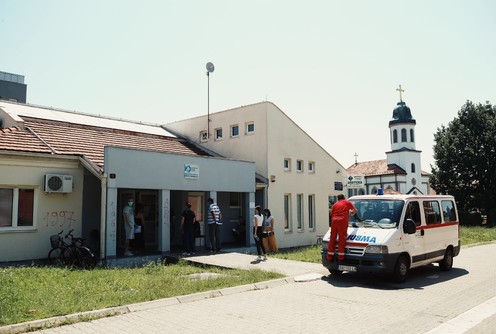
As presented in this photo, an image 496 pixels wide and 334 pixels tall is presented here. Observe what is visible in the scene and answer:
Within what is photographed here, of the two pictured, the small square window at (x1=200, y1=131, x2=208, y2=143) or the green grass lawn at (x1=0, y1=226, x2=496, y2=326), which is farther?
the small square window at (x1=200, y1=131, x2=208, y2=143)

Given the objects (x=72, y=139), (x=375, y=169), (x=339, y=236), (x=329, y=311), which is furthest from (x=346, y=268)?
(x=375, y=169)

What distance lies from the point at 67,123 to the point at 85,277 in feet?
31.0

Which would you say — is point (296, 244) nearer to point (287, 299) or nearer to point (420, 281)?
point (420, 281)

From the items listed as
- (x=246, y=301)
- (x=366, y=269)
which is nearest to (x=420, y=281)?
(x=366, y=269)

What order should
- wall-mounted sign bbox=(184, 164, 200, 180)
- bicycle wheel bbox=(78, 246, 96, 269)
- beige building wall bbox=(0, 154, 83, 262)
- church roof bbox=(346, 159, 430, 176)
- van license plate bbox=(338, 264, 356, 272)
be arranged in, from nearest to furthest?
van license plate bbox=(338, 264, 356, 272) < bicycle wheel bbox=(78, 246, 96, 269) < beige building wall bbox=(0, 154, 83, 262) < wall-mounted sign bbox=(184, 164, 200, 180) < church roof bbox=(346, 159, 430, 176)

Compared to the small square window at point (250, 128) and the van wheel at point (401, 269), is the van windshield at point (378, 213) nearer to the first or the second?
the van wheel at point (401, 269)

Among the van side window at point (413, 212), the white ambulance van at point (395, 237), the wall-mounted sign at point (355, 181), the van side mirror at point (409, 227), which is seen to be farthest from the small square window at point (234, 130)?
the van side mirror at point (409, 227)

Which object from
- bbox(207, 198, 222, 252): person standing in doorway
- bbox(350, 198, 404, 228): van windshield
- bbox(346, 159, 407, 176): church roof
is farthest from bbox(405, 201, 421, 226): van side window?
bbox(346, 159, 407, 176): church roof

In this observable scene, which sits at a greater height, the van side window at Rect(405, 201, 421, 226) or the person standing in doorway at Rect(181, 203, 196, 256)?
the van side window at Rect(405, 201, 421, 226)

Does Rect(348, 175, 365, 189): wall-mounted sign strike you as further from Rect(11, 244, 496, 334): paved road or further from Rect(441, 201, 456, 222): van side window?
Rect(11, 244, 496, 334): paved road

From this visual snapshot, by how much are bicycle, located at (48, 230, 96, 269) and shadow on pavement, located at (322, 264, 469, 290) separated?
22.2 ft

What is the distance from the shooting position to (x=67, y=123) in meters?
17.4

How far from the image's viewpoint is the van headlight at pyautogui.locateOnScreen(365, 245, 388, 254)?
948cm

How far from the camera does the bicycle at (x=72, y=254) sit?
39.8ft
